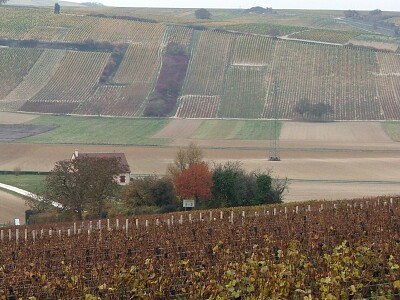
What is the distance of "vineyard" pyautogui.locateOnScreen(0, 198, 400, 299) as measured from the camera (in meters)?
20.8

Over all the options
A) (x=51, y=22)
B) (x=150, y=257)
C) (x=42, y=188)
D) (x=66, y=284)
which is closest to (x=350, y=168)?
(x=42, y=188)

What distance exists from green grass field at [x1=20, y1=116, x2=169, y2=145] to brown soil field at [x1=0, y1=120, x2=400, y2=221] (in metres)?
2.42

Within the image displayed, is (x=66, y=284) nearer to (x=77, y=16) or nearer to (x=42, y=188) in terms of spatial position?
(x=42, y=188)

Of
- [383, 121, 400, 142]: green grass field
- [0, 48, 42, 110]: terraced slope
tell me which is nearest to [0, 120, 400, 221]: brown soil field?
[383, 121, 400, 142]: green grass field

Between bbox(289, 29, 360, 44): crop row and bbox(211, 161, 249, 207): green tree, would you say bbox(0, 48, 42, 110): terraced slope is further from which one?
bbox(211, 161, 249, 207): green tree

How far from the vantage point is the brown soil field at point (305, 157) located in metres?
58.9

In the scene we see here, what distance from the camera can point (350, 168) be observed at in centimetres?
6694

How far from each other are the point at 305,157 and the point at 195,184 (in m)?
24.4

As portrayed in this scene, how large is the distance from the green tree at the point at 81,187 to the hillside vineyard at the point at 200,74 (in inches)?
1927

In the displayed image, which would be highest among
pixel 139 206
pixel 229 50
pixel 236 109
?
pixel 229 50

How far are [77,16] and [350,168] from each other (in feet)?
297

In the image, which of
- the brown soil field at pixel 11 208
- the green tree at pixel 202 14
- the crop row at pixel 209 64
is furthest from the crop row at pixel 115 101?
the green tree at pixel 202 14

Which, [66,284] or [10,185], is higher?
[10,185]

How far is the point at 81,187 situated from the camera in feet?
156
